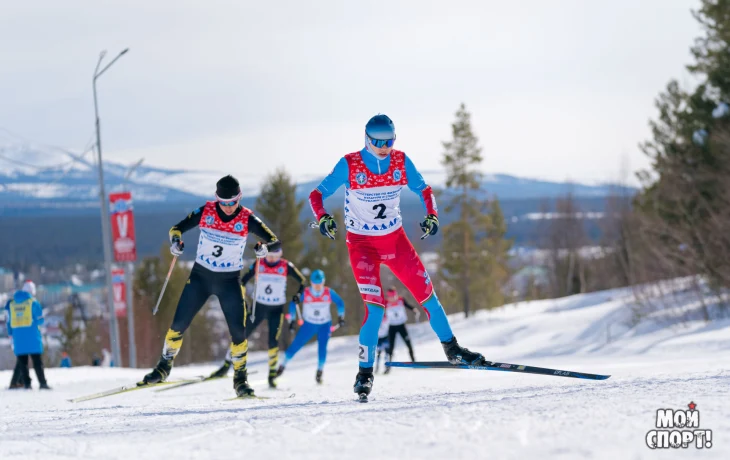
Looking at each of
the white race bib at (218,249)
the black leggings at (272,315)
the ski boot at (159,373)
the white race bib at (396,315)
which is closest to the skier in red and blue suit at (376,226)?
the white race bib at (218,249)

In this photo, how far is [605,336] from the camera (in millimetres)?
30641

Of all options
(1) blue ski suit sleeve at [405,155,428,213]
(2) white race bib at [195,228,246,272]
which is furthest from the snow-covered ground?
(1) blue ski suit sleeve at [405,155,428,213]

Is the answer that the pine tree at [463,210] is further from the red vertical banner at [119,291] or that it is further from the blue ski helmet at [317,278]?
the blue ski helmet at [317,278]

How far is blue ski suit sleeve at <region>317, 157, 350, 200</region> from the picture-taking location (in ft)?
23.6

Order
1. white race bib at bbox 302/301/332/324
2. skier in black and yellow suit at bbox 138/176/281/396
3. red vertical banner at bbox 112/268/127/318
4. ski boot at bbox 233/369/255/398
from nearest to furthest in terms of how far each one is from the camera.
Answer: skier in black and yellow suit at bbox 138/176/281/396 < ski boot at bbox 233/369/255/398 < white race bib at bbox 302/301/332/324 < red vertical banner at bbox 112/268/127/318

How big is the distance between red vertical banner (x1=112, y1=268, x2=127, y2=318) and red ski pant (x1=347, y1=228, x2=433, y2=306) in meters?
21.1

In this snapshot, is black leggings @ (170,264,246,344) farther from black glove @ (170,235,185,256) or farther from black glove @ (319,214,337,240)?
black glove @ (319,214,337,240)

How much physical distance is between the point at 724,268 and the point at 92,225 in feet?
421

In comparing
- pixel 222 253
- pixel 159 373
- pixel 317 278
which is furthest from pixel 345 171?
pixel 317 278

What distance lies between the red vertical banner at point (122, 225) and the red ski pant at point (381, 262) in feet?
57.8

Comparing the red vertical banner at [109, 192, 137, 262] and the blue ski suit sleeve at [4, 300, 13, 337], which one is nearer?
the blue ski suit sleeve at [4, 300, 13, 337]

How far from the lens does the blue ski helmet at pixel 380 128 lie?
704 cm

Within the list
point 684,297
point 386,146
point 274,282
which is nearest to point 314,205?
point 386,146

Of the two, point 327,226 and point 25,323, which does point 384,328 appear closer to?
point 25,323
